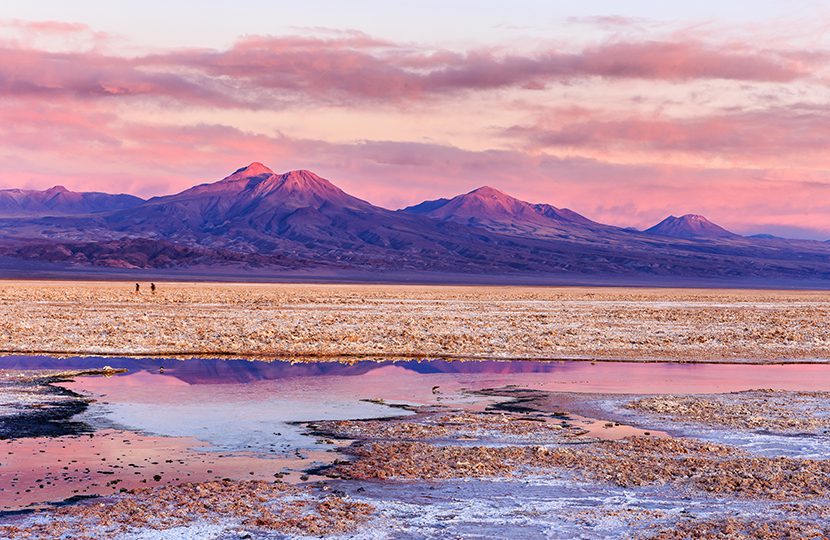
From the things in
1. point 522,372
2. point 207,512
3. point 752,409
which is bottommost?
point 207,512

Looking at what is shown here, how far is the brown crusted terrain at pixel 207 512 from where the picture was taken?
10.0 metres

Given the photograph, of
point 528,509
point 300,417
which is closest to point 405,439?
point 300,417

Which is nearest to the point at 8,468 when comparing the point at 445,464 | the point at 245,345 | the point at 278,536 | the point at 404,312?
the point at 278,536

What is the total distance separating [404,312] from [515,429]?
3506 centimetres

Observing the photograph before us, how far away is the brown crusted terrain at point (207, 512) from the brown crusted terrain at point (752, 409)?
8.55 m

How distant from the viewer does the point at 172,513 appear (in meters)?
10.6

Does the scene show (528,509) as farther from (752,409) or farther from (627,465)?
(752,409)

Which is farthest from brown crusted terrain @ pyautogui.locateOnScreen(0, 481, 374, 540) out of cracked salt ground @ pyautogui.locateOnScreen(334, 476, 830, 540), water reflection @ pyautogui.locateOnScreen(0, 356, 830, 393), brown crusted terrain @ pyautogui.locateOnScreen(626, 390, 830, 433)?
water reflection @ pyautogui.locateOnScreen(0, 356, 830, 393)

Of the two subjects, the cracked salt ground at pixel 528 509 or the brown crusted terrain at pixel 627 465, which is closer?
the cracked salt ground at pixel 528 509

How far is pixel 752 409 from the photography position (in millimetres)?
18594

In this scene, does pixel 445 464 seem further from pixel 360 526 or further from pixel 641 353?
pixel 641 353

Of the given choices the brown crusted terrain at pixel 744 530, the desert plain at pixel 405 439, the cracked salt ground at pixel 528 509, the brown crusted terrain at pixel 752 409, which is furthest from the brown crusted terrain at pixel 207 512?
the brown crusted terrain at pixel 752 409

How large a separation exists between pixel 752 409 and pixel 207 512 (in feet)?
38.8

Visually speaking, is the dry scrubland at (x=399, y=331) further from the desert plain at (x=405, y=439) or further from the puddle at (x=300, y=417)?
the puddle at (x=300, y=417)
